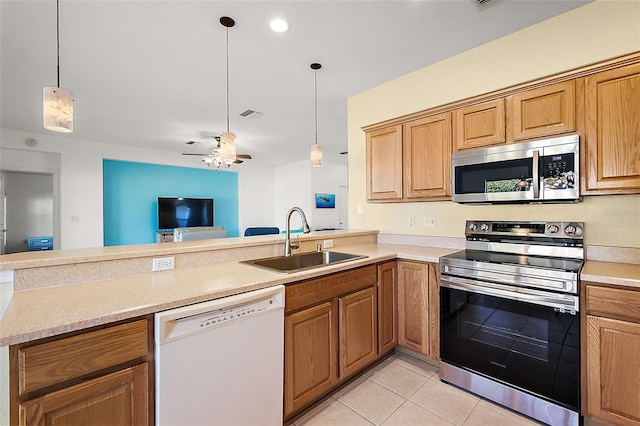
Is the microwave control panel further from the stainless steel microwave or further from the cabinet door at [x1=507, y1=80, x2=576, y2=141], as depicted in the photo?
the cabinet door at [x1=507, y1=80, x2=576, y2=141]

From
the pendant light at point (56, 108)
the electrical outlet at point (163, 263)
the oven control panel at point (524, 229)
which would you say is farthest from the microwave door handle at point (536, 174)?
the pendant light at point (56, 108)

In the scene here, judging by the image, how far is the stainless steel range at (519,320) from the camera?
1.58 metres

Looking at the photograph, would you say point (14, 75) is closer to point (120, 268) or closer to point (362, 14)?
point (120, 268)

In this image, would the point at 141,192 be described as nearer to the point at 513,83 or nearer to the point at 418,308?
the point at 418,308

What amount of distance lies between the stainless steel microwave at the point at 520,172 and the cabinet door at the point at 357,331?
1111mm

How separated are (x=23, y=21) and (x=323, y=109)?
284cm

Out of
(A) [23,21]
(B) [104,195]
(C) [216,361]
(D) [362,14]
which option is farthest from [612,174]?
(B) [104,195]

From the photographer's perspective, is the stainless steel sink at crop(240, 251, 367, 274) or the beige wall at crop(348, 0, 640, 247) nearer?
the beige wall at crop(348, 0, 640, 247)

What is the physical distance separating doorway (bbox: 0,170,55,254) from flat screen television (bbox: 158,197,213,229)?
5.79ft

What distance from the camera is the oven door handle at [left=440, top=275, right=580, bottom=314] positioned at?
1.56 meters

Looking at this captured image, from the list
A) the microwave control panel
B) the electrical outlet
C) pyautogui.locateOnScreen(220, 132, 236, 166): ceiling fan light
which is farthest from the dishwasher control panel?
the microwave control panel

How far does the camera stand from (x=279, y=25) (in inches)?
83.8

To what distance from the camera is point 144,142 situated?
546 cm

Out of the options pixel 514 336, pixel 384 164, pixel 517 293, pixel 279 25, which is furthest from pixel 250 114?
pixel 514 336
